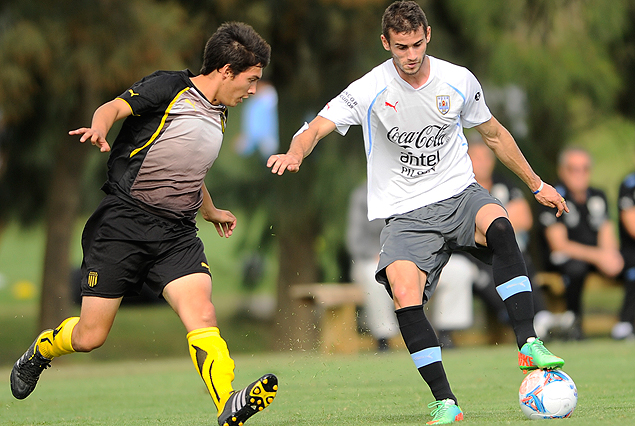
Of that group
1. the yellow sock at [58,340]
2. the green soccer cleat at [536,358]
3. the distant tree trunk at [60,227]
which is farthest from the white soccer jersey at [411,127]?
the distant tree trunk at [60,227]

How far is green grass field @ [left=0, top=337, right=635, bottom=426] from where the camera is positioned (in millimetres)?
5641

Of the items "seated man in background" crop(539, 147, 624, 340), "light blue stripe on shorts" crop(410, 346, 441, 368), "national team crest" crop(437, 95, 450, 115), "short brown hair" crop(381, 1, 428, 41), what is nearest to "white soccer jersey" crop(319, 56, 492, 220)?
"national team crest" crop(437, 95, 450, 115)

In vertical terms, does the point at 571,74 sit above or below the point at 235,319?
above

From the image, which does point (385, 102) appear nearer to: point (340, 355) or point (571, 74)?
point (340, 355)

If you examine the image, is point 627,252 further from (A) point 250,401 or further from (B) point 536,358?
(A) point 250,401

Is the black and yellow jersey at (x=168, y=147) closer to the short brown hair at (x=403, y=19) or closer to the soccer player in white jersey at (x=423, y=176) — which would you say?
the soccer player in white jersey at (x=423, y=176)

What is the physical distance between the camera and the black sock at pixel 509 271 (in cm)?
531

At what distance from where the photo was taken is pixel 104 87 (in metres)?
10.9

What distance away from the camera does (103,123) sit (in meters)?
4.88

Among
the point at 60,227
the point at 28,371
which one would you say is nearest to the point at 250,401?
the point at 28,371

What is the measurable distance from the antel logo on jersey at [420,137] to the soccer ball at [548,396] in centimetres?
148

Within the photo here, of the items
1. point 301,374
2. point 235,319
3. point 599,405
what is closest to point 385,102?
point 599,405

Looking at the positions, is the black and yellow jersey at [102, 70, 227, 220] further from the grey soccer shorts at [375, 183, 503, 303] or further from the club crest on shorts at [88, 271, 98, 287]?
the grey soccer shorts at [375, 183, 503, 303]

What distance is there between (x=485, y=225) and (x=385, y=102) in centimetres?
92
